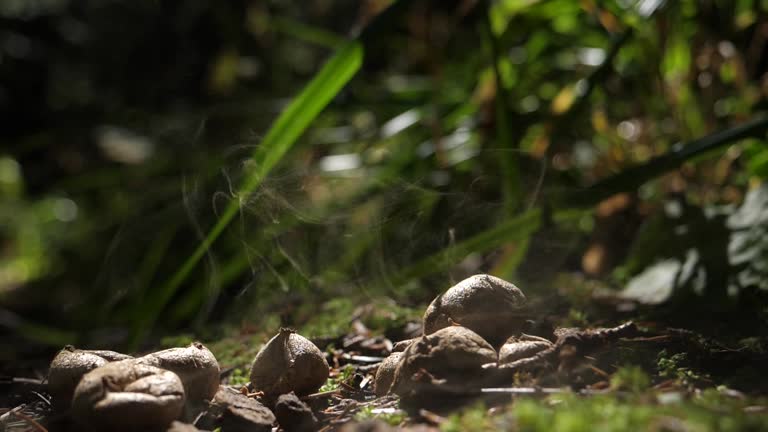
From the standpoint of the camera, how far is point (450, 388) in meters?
0.59

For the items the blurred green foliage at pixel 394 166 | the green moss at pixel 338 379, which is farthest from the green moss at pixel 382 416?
the blurred green foliage at pixel 394 166

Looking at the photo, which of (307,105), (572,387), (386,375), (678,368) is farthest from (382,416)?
(307,105)

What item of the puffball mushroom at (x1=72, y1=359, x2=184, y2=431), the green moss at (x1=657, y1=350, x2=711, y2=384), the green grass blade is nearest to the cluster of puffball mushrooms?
the puffball mushroom at (x1=72, y1=359, x2=184, y2=431)

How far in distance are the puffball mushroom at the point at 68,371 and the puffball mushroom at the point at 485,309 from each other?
15.1 inches

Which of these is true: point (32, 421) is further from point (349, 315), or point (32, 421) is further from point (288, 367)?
point (349, 315)

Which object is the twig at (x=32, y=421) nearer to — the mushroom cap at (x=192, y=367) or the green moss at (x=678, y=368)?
the mushroom cap at (x=192, y=367)

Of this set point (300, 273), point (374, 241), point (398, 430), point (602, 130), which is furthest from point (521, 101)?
point (398, 430)

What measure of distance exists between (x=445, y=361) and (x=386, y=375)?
0.11 meters

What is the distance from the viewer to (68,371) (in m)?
0.67

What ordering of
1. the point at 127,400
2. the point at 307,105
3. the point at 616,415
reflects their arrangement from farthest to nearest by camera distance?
the point at 307,105 < the point at 127,400 < the point at 616,415

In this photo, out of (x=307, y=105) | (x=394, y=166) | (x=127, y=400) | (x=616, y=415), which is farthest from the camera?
(x=394, y=166)

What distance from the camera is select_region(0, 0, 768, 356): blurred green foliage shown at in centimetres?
97

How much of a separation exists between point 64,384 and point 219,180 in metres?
0.35

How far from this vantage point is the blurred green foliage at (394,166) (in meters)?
0.97
